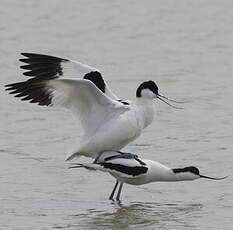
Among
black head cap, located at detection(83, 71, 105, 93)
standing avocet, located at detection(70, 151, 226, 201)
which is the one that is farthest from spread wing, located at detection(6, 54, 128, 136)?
standing avocet, located at detection(70, 151, 226, 201)

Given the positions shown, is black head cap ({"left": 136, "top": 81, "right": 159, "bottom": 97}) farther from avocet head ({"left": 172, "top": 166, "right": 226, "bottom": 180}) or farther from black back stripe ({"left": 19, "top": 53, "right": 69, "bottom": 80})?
avocet head ({"left": 172, "top": 166, "right": 226, "bottom": 180})

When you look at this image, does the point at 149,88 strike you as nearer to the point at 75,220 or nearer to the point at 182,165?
the point at 182,165

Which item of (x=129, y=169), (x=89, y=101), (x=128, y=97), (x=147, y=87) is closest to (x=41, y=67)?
(x=89, y=101)

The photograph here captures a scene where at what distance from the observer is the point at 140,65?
1706cm

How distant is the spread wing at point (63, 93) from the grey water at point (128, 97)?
0.72m

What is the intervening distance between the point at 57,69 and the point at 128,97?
3.84 meters

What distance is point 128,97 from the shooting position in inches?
594

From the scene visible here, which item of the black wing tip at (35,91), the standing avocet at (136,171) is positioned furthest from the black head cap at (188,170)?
the black wing tip at (35,91)

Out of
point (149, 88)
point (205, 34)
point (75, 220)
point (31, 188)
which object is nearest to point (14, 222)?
point (75, 220)

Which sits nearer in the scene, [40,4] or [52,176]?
[52,176]

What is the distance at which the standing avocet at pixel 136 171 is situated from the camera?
10539 mm

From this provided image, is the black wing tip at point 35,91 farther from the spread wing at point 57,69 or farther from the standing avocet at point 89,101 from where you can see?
the spread wing at point 57,69

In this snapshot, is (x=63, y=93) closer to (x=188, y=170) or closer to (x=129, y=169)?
(x=129, y=169)

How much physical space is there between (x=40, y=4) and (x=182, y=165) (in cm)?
945
